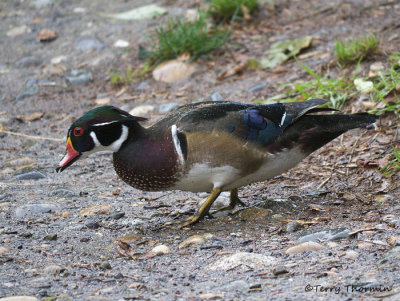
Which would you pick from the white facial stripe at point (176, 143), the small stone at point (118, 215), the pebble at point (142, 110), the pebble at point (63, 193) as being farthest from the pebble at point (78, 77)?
the white facial stripe at point (176, 143)

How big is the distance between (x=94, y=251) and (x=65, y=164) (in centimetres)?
68

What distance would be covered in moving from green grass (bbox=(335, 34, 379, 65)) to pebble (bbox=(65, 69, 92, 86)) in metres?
3.13

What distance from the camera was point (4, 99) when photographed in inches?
281

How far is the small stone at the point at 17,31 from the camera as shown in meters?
8.45

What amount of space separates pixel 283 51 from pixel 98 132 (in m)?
3.61

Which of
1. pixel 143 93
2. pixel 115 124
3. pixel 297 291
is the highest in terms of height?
pixel 115 124

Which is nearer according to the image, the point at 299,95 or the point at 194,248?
the point at 194,248

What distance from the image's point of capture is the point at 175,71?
704 cm

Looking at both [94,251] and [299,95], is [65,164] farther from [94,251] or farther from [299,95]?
[299,95]

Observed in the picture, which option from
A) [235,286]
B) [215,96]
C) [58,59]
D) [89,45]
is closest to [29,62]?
[58,59]

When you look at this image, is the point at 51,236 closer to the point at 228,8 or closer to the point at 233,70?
the point at 233,70

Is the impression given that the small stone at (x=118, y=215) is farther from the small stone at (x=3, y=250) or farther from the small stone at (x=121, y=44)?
the small stone at (x=121, y=44)

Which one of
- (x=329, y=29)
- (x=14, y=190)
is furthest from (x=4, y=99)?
(x=329, y=29)

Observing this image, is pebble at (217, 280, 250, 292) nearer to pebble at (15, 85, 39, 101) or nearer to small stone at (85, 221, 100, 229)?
small stone at (85, 221, 100, 229)
